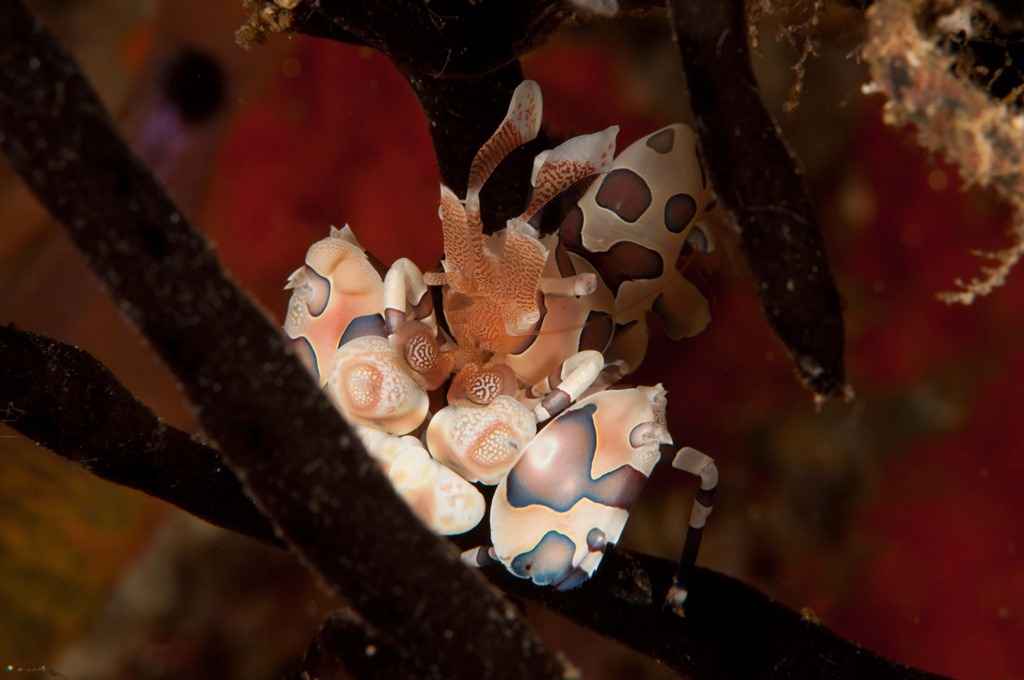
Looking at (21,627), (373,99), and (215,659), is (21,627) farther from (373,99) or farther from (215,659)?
(373,99)

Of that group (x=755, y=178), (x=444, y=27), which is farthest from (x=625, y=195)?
(x=755, y=178)

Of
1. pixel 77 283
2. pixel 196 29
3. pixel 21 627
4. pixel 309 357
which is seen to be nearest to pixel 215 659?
pixel 21 627

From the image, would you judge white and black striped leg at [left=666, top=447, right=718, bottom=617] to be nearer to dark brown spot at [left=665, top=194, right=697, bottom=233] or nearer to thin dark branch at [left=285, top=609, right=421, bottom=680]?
dark brown spot at [left=665, top=194, right=697, bottom=233]

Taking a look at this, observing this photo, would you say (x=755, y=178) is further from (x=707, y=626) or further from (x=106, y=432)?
(x=106, y=432)

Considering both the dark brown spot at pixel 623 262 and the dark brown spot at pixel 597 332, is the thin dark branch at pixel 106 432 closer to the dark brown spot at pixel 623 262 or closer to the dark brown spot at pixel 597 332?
the dark brown spot at pixel 597 332

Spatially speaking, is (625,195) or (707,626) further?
(625,195)
